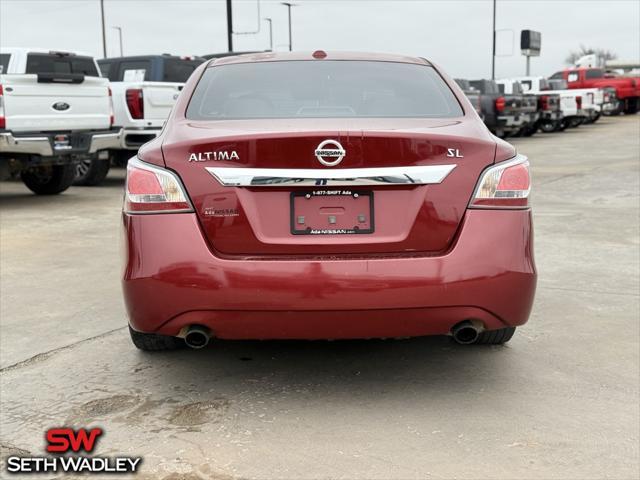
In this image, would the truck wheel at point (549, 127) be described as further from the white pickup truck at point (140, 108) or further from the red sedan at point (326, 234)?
the red sedan at point (326, 234)

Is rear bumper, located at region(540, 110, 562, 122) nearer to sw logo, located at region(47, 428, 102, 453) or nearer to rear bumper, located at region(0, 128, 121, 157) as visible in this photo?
rear bumper, located at region(0, 128, 121, 157)

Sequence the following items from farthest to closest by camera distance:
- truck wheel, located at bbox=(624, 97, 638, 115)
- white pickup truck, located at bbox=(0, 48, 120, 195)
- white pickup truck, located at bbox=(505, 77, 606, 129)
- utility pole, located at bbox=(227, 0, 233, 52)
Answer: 1. truck wheel, located at bbox=(624, 97, 638, 115)
2. white pickup truck, located at bbox=(505, 77, 606, 129)
3. utility pole, located at bbox=(227, 0, 233, 52)
4. white pickup truck, located at bbox=(0, 48, 120, 195)

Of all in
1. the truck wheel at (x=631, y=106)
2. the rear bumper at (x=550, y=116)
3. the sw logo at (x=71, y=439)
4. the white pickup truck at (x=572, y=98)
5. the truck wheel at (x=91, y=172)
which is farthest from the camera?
the truck wheel at (x=631, y=106)

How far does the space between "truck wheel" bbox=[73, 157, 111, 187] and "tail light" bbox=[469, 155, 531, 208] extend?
1029 centimetres

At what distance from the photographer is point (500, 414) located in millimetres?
3545

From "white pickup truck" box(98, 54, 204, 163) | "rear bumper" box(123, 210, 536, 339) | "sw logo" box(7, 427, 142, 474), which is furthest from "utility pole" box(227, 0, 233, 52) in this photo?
"sw logo" box(7, 427, 142, 474)

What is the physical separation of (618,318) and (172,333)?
9.14 ft

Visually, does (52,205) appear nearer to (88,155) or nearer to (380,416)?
(88,155)

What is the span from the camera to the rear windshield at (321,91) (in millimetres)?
3967

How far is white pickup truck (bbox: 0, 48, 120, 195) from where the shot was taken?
10.1 m

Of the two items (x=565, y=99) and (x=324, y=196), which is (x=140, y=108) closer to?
(x=324, y=196)

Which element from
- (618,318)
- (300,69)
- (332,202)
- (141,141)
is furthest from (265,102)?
(141,141)

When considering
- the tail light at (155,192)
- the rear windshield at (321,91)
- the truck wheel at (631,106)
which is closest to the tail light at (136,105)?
the rear windshield at (321,91)

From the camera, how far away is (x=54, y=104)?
1070 centimetres
